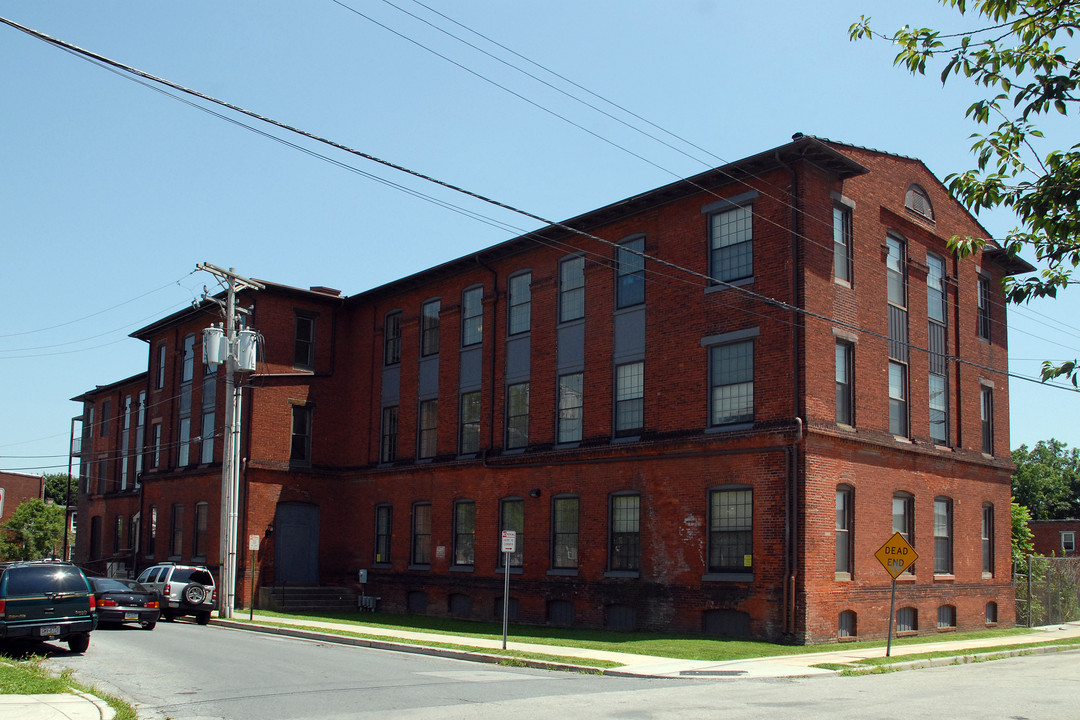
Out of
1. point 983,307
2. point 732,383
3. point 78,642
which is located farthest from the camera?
point 983,307

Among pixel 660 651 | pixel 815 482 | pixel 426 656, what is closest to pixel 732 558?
pixel 815 482

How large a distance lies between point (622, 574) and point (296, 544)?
16.0 meters

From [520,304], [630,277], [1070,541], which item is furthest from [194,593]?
[1070,541]

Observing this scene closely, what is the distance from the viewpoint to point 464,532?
1319 inches

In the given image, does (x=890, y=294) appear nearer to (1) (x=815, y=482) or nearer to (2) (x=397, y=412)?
(1) (x=815, y=482)

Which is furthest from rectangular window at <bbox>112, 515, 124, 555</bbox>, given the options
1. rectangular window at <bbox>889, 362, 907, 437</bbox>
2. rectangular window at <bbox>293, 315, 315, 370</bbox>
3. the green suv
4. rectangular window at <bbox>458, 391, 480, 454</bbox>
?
rectangular window at <bbox>889, 362, 907, 437</bbox>

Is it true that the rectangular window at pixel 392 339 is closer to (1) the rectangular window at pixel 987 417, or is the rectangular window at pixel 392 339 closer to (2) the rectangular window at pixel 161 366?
(2) the rectangular window at pixel 161 366

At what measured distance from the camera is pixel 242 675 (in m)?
16.0

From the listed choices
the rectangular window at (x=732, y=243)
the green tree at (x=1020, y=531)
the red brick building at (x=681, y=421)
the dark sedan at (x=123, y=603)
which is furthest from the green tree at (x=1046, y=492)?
the dark sedan at (x=123, y=603)

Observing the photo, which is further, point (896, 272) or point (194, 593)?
point (194, 593)

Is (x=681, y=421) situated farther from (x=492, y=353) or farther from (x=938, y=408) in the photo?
(x=492, y=353)

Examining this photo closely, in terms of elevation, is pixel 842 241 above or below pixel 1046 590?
above

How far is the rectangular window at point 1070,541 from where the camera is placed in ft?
192

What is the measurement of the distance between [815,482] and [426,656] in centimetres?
979
